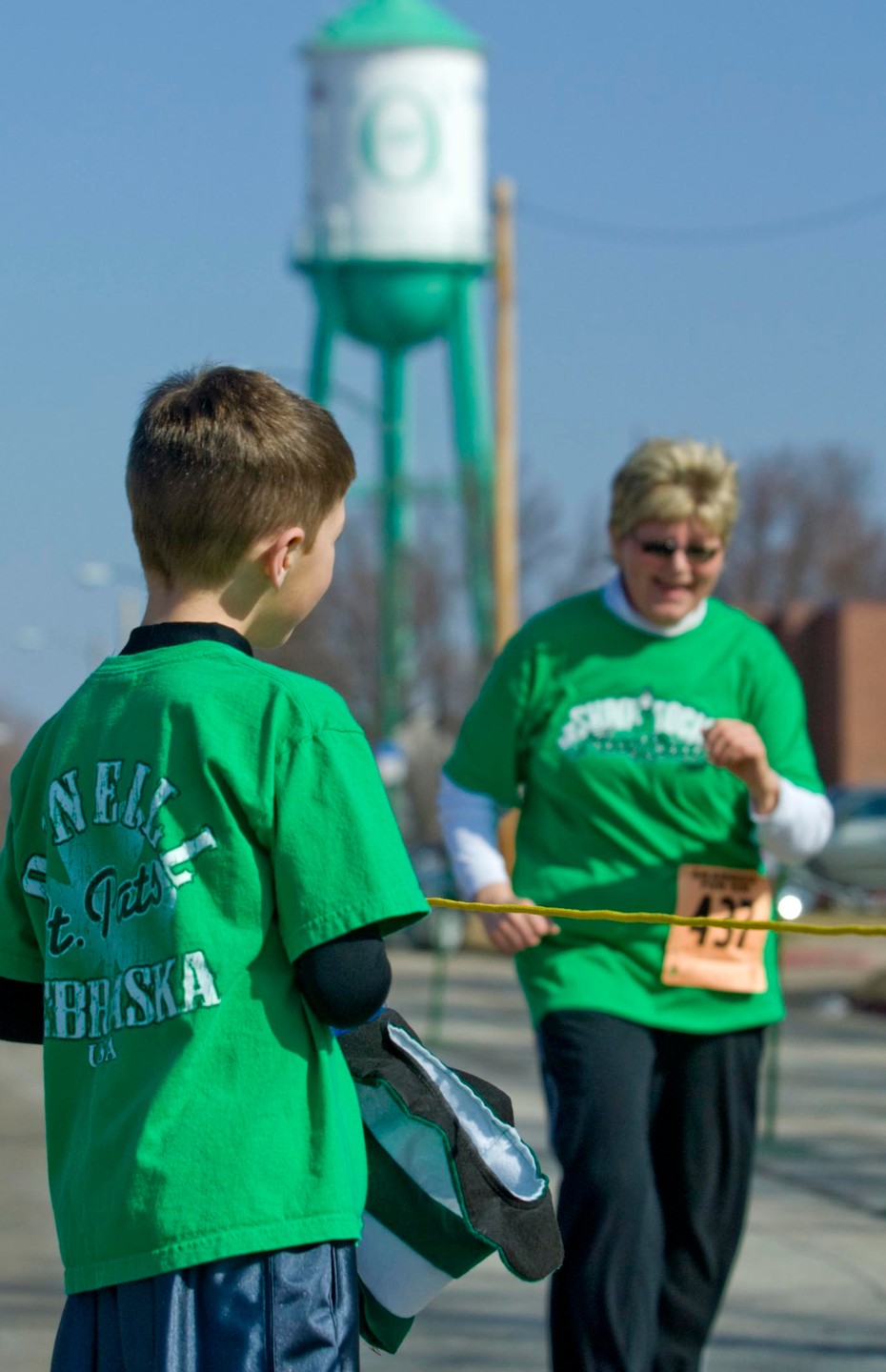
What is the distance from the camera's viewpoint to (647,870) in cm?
383

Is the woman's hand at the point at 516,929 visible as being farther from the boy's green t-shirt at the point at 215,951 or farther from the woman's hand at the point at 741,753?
the boy's green t-shirt at the point at 215,951

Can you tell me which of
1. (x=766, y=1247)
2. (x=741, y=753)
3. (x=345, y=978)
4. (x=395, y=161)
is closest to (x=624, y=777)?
(x=741, y=753)

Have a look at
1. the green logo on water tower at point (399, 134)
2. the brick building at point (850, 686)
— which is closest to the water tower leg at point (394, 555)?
the green logo on water tower at point (399, 134)

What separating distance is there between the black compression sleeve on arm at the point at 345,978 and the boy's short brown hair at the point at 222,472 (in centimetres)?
45

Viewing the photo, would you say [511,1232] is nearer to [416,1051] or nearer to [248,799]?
[416,1051]

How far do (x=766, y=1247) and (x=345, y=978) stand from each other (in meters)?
3.90

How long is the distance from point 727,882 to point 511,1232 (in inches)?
61.0

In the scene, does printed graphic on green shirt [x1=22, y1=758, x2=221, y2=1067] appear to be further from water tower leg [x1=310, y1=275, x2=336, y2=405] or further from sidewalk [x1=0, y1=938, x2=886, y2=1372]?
water tower leg [x1=310, y1=275, x2=336, y2=405]

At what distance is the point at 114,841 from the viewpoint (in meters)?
2.28

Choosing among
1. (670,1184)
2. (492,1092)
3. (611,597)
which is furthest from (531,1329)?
(492,1092)

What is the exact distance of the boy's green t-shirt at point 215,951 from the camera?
2.17 meters

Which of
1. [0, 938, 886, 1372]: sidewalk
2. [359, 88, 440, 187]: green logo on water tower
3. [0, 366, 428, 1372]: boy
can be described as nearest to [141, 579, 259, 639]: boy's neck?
[0, 366, 428, 1372]: boy

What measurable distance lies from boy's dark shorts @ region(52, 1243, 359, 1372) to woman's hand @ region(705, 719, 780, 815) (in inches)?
62.3

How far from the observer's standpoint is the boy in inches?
85.7
